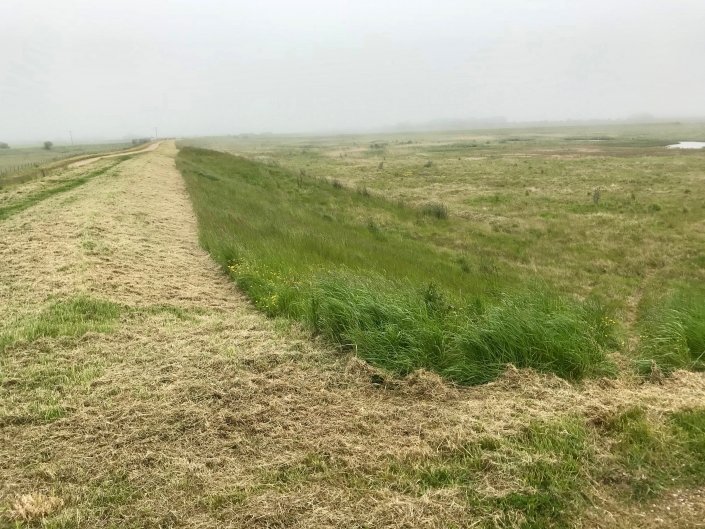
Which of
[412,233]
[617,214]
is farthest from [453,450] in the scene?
[617,214]

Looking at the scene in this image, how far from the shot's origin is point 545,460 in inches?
162

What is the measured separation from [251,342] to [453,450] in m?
3.45

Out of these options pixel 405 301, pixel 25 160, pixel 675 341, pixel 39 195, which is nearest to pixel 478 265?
pixel 405 301

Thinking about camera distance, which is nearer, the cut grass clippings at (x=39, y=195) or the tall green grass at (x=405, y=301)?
the tall green grass at (x=405, y=301)

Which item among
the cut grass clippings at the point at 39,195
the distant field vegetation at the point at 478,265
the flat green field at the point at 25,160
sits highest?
the flat green field at the point at 25,160

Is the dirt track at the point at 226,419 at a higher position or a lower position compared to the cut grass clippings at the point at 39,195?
lower

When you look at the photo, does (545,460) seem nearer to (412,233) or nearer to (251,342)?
(251,342)

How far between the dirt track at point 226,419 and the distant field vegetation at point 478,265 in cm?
63

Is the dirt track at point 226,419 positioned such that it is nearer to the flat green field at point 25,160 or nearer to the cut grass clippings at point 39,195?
the cut grass clippings at point 39,195

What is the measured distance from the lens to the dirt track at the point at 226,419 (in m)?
3.75

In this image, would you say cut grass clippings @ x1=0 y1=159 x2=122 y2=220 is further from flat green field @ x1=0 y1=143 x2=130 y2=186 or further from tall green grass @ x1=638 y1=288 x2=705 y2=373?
tall green grass @ x1=638 y1=288 x2=705 y2=373

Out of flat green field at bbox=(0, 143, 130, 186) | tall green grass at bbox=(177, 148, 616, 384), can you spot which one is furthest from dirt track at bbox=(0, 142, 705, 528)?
flat green field at bbox=(0, 143, 130, 186)

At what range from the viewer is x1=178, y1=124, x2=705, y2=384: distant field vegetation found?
6406 millimetres

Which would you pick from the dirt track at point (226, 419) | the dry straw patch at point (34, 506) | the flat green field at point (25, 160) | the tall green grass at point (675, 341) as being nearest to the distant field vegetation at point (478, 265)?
the tall green grass at point (675, 341)
